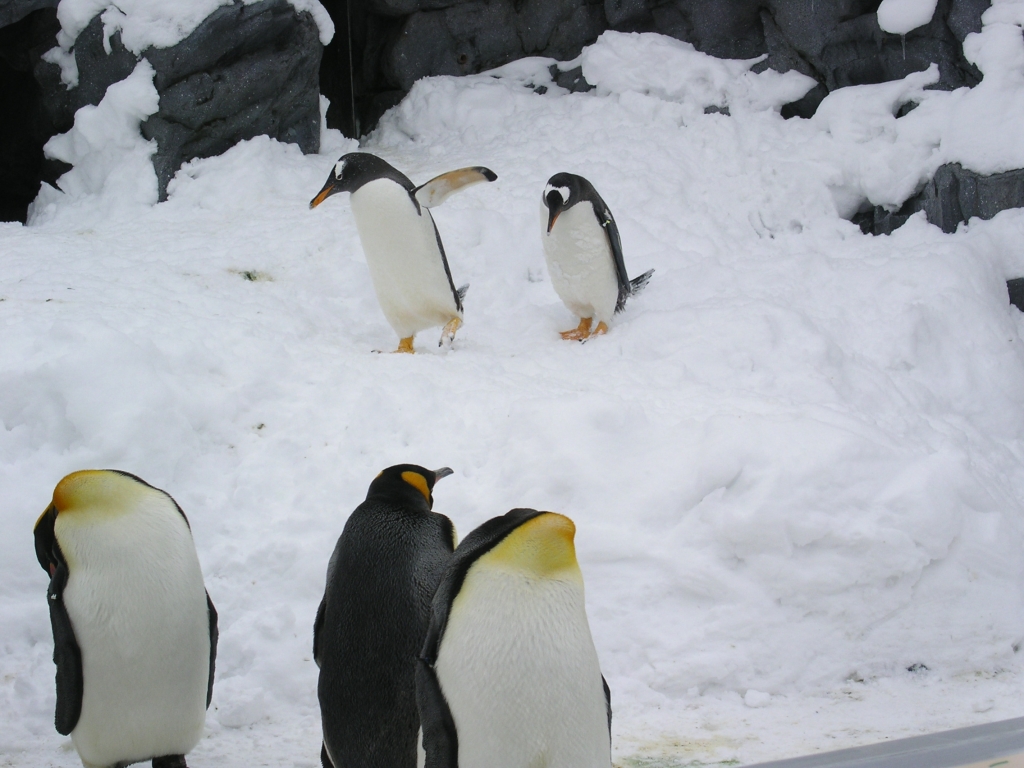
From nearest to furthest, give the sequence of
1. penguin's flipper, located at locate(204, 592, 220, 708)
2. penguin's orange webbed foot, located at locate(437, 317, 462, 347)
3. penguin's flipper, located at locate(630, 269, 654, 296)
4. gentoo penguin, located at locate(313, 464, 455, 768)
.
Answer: gentoo penguin, located at locate(313, 464, 455, 768), penguin's flipper, located at locate(204, 592, 220, 708), penguin's orange webbed foot, located at locate(437, 317, 462, 347), penguin's flipper, located at locate(630, 269, 654, 296)

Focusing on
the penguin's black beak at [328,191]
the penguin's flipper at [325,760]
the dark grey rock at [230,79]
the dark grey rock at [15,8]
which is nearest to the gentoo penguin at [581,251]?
the penguin's black beak at [328,191]

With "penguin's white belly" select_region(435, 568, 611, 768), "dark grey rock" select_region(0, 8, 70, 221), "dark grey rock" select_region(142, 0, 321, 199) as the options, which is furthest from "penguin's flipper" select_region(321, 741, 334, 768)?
"dark grey rock" select_region(0, 8, 70, 221)

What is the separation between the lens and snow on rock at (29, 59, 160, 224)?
18.1 feet

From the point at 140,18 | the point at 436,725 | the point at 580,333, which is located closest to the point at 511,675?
the point at 436,725

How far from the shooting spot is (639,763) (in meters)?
1.98

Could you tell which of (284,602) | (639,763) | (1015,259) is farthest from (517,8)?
(639,763)

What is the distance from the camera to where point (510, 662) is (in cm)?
148

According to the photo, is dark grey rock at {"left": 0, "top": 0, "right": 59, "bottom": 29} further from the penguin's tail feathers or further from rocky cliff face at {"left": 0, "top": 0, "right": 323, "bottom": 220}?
the penguin's tail feathers

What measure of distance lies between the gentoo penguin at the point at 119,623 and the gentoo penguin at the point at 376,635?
1.13 ft

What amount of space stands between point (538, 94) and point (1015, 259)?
3.52 metres

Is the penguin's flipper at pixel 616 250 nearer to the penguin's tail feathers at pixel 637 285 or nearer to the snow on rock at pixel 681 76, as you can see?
the penguin's tail feathers at pixel 637 285

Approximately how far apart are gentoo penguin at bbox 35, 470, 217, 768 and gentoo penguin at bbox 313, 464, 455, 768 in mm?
346

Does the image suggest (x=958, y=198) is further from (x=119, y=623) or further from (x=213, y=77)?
(x=119, y=623)

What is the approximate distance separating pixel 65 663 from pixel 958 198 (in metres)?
4.72
